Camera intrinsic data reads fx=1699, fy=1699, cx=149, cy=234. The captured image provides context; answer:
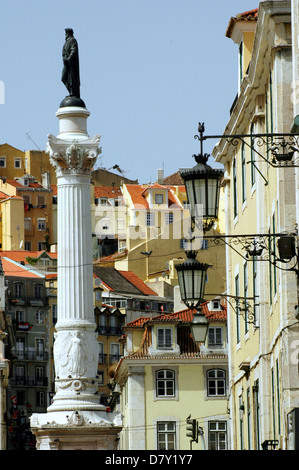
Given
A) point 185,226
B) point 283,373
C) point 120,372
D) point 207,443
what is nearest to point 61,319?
point 207,443

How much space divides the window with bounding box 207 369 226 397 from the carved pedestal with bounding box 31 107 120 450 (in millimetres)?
15383

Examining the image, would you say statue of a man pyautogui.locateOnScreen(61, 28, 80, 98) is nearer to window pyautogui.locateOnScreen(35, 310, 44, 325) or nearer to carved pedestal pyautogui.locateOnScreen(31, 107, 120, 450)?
carved pedestal pyautogui.locateOnScreen(31, 107, 120, 450)

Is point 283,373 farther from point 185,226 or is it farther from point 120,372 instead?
point 185,226

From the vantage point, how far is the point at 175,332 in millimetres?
74000

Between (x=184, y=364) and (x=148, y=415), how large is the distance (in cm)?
293

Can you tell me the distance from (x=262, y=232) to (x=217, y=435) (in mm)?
37834

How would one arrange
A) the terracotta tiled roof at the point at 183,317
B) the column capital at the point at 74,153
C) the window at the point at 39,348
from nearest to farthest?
the column capital at the point at 74,153 → the terracotta tiled roof at the point at 183,317 → the window at the point at 39,348

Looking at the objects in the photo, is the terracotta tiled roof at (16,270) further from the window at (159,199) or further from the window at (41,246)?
the window at (41,246)

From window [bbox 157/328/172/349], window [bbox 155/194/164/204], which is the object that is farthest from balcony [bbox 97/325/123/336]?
window [bbox 157/328/172/349]

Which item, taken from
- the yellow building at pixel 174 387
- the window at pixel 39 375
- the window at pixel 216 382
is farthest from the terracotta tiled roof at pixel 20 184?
the window at pixel 216 382

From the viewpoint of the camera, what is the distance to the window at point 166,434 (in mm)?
70500

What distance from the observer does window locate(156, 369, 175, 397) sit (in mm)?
72375

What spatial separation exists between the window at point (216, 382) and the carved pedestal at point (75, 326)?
50.5 ft

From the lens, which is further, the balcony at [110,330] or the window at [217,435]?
the balcony at [110,330]
